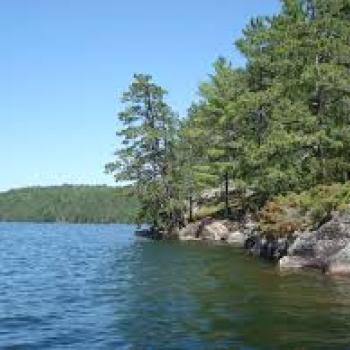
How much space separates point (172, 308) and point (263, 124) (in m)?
37.1

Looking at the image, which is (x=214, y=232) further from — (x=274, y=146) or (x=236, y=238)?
(x=274, y=146)

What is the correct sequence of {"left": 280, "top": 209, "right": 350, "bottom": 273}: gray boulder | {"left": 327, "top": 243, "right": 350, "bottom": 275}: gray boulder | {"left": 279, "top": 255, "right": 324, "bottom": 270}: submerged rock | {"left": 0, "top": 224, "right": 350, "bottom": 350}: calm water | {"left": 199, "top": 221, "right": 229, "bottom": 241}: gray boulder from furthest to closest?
{"left": 199, "top": 221, "right": 229, "bottom": 241}: gray boulder < {"left": 279, "top": 255, "right": 324, "bottom": 270}: submerged rock < {"left": 280, "top": 209, "right": 350, "bottom": 273}: gray boulder < {"left": 327, "top": 243, "right": 350, "bottom": 275}: gray boulder < {"left": 0, "top": 224, "right": 350, "bottom": 350}: calm water

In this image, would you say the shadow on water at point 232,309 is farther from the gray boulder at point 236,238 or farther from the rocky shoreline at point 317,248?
the gray boulder at point 236,238

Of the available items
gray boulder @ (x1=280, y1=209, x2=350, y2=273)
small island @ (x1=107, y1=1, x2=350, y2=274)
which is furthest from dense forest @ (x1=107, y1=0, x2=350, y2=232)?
gray boulder @ (x1=280, y1=209, x2=350, y2=273)

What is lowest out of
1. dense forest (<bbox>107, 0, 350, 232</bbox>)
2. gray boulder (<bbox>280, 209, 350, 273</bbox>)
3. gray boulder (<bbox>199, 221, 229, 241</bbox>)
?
gray boulder (<bbox>280, 209, 350, 273</bbox>)

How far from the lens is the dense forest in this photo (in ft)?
136

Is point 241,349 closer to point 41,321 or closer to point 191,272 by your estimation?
point 41,321

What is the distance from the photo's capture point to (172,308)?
2264 centimetres

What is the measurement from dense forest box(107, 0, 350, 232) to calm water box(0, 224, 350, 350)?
8243 millimetres

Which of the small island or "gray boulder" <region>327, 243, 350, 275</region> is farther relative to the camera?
the small island

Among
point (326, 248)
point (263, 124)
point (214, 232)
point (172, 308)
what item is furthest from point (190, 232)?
point (172, 308)

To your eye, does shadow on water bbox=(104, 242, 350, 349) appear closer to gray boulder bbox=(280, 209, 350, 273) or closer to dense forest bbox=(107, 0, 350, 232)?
gray boulder bbox=(280, 209, 350, 273)

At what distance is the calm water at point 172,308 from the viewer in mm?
17562

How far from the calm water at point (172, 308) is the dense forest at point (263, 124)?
8.24m
